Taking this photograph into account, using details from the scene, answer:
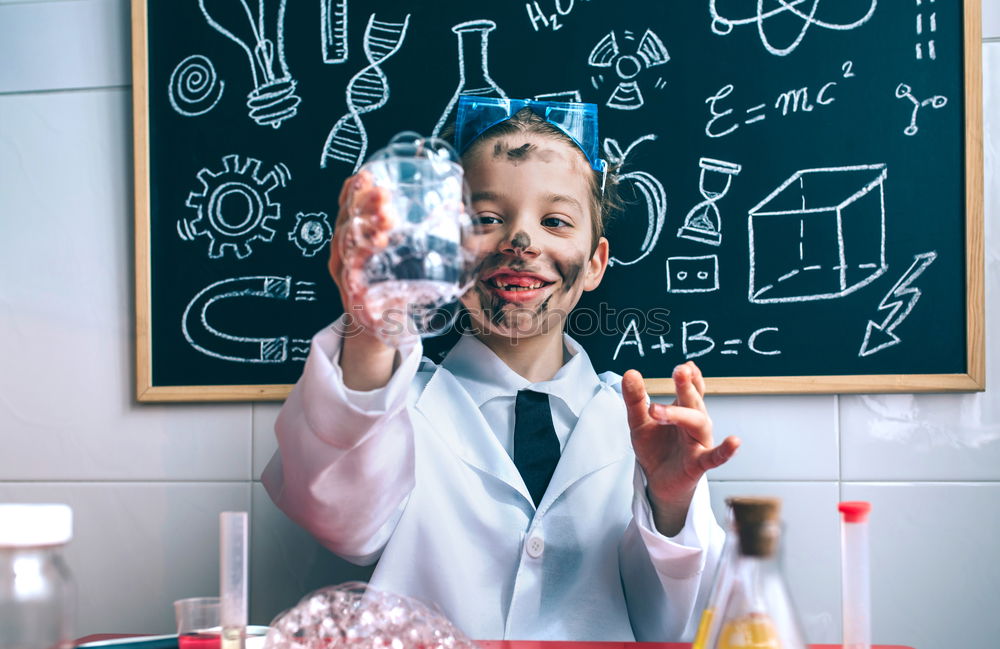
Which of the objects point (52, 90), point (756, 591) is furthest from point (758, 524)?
point (52, 90)

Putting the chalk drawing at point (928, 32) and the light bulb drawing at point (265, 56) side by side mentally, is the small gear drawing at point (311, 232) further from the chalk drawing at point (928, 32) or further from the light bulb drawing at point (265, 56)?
the chalk drawing at point (928, 32)

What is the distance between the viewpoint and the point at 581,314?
1.48 meters

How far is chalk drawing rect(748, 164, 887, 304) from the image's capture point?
1428 millimetres

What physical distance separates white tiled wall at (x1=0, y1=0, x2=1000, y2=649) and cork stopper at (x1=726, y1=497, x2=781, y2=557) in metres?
0.79

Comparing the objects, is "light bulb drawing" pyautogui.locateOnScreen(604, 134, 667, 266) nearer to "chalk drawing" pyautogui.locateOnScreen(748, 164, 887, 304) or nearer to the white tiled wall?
"chalk drawing" pyautogui.locateOnScreen(748, 164, 887, 304)

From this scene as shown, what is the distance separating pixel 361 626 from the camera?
0.76m

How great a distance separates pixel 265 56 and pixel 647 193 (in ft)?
2.54

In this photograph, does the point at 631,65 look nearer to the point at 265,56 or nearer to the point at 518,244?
the point at 518,244

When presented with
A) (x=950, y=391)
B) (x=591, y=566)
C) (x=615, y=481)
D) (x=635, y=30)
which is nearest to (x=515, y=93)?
(x=635, y=30)

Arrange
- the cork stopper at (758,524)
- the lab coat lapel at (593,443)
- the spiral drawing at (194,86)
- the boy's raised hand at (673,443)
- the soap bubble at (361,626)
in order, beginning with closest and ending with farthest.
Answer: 1. the cork stopper at (758,524)
2. the soap bubble at (361,626)
3. the boy's raised hand at (673,443)
4. the lab coat lapel at (593,443)
5. the spiral drawing at (194,86)

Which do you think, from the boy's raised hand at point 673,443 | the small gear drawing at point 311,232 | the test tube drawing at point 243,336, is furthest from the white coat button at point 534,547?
the small gear drawing at point 311,232

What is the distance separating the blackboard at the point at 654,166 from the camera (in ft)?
4.67

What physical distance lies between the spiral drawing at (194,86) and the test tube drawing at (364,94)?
0.25m

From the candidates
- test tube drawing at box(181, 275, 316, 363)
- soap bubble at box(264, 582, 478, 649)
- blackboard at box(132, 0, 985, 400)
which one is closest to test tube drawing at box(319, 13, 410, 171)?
blackboard at box(132, 0, 985, 400)
